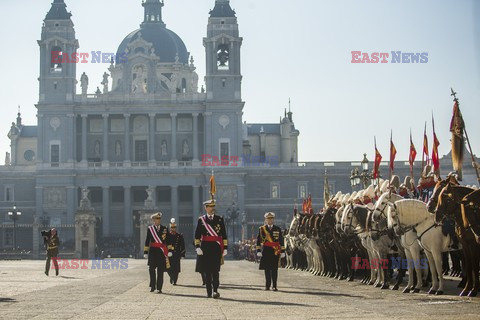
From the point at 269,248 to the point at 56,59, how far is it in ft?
267

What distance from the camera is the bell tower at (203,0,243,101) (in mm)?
100688

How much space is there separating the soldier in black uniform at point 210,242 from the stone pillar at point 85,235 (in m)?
52.7

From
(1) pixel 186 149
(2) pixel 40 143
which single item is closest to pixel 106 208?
(2) pixel 40 143

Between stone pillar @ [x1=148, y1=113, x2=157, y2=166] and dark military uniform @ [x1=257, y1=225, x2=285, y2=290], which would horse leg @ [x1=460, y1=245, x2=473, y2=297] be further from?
stone pillar @ [x1=148, y1=113, x2=157, y2=166]

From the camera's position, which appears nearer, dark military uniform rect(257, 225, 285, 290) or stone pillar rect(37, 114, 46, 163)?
dark military uniform rect(257, 225, 285, 290)

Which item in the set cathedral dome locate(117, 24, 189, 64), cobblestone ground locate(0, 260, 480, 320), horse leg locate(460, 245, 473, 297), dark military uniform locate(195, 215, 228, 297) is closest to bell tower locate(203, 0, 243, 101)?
cathedral dome locate(117, 24, 189, 64)

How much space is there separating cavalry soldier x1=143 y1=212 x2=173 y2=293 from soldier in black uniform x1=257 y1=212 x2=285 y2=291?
2.23m

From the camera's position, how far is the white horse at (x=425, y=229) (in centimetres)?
2023

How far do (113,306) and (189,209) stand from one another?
84.0m

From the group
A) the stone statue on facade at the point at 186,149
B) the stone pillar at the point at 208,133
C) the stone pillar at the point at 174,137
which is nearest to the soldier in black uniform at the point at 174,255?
the stone pillar at the point at 208,133

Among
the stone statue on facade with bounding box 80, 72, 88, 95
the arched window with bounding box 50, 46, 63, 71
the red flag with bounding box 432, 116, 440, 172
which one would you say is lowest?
the red flag with bounding box 432, 116, 440, 172

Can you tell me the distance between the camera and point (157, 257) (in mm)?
23781

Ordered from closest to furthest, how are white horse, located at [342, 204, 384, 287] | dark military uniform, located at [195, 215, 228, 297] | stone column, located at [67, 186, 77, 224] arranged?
dark military uniform, located at [195, 215, 228, 297] < white horse, located at [342, 204, 384, 287] < stone column, located at [67, 186, 77, 224]

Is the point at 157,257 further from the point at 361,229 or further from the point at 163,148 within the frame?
the point at 163,148
